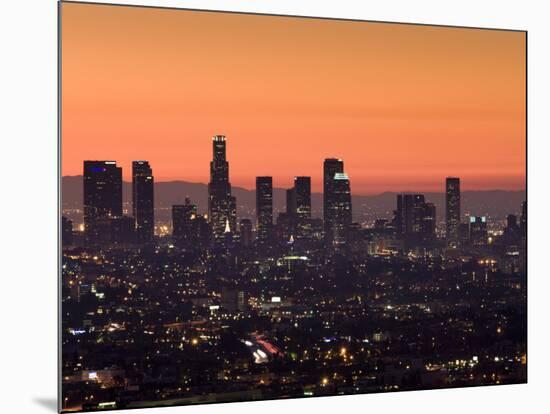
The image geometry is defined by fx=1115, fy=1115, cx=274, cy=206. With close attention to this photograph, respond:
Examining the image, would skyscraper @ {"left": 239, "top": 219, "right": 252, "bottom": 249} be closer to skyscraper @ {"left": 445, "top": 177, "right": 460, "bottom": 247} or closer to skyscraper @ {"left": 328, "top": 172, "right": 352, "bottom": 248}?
skyscraper @ {"left": 328, "top": 172, "right": 352, "bottom": 248}

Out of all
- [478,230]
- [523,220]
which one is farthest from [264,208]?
[523,220]

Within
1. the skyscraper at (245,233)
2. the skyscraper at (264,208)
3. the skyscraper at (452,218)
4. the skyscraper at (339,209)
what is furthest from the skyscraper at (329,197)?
the skyscraper at (452,218)

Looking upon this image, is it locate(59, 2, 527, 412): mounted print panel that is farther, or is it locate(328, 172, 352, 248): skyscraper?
locate(328, 172, 352, 248): skyscraper

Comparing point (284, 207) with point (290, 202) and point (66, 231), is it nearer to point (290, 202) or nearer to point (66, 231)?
point (290, 202)

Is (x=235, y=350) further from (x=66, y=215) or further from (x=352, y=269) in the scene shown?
(x=66, y=215)

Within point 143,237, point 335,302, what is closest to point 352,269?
point 335,302

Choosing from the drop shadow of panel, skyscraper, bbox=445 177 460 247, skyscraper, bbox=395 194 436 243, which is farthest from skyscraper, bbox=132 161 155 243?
skyscraper, bbox=445 177 460 247
